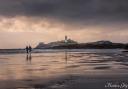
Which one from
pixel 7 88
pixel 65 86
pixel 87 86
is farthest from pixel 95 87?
pixel 7 88

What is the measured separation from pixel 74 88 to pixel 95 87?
3.92 feet

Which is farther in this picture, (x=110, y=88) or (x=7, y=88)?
(x=7, y=88)

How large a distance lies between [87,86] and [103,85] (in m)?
0.97

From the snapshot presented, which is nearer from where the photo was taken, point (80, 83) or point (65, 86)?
point (65, 86)

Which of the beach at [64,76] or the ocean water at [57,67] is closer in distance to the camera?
the beach at [64,76]

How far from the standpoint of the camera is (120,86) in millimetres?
16516

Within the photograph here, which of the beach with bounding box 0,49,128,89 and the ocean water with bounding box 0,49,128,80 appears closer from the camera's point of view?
the beach with bounding box 0,49,128,89

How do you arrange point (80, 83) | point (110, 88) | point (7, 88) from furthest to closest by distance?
point (80, 83)
point (7, 88)
point (110, 88)

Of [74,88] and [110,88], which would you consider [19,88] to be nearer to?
[74,88]

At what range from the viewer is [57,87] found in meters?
17.0

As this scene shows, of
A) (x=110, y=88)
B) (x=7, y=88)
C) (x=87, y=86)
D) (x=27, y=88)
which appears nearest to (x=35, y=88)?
(x=27, y=88)

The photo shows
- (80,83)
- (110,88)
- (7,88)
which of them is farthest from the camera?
(80,83)

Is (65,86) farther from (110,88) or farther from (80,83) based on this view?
(110,88)

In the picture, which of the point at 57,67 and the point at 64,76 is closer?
the point at 64,76
